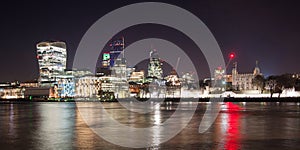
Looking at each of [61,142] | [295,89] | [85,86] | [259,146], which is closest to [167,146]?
[259,146]

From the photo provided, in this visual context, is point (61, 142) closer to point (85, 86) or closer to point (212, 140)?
point (212, 140)

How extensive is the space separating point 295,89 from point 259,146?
10589cm

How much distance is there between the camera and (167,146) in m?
13.8

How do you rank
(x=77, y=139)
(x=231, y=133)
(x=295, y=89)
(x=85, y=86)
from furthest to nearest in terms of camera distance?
(x=85, y=86), (x=295, y=89), (x=231, y=133), (x=77, y=139)

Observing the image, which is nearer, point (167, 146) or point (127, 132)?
point (167, 146)

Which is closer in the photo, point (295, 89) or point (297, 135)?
point (297, 135)

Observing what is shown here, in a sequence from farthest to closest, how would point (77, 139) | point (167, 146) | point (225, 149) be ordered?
point (77, 139), point (167, 146), point (225, 149)

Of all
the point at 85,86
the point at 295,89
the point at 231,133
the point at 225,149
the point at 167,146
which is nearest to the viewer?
the point at 225,149

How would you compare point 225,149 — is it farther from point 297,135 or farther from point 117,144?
point 297,135

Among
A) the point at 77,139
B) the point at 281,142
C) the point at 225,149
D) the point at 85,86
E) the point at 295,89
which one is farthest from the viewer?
the point at 85,86

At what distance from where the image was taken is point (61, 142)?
589 inches

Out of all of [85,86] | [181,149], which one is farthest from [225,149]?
[85,86]

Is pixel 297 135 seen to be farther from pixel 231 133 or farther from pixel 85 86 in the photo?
pixel 85 86

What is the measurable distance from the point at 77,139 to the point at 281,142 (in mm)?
8784
